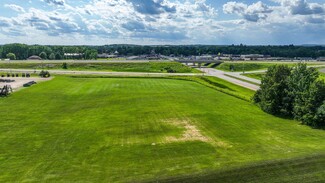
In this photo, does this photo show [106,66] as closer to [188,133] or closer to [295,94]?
[295,94]

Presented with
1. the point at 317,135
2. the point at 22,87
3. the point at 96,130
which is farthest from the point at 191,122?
the point at 22,87

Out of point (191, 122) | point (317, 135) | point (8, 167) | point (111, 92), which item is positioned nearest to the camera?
point (8, 167)

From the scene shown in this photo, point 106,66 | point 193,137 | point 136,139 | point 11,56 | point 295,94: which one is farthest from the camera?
point 11,56

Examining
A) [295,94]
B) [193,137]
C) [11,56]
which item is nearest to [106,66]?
[11,56]

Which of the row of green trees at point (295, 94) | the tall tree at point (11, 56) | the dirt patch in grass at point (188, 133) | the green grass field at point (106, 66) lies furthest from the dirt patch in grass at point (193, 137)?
the tall tree at point (11, 56)

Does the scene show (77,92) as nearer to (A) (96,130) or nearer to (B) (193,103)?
(B) (193,103)
